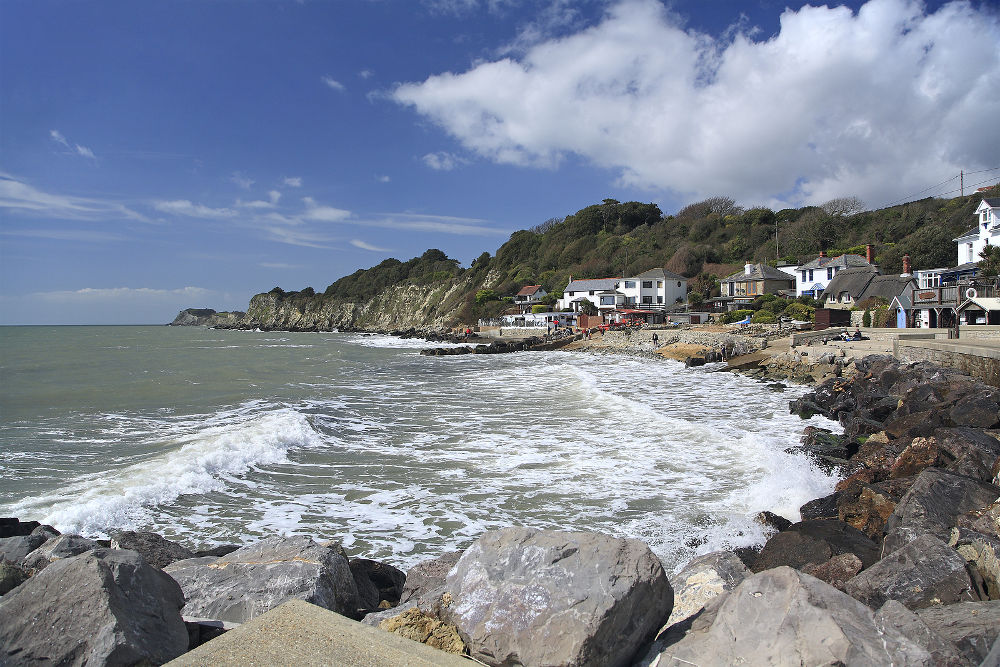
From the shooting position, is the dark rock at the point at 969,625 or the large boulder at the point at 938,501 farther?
the large boulder at the point at 938,501

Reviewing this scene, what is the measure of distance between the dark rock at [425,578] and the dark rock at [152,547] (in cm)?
288

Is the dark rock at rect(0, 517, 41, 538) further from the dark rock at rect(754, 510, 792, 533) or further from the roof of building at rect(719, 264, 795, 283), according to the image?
the roof of building at rect(719, 264, 795, 283)

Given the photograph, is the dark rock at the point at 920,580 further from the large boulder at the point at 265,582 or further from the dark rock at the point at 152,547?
the dark rock at the point at 152,547

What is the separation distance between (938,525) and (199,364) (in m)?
43.3

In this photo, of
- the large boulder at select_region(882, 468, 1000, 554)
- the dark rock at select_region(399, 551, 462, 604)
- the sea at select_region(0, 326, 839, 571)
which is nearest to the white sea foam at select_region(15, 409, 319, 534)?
the sea at select_region(0, 326, 839, 571)

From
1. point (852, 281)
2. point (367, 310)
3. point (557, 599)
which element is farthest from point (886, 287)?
point (367, 310)

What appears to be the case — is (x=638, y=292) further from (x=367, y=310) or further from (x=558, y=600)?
(x=367, y=310)

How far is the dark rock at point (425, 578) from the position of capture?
17.3 feet

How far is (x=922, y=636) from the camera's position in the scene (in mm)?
2961

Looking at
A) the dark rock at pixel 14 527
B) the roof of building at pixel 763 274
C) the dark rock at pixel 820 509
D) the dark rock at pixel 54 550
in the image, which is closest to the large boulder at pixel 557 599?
the dark rock at pixel 54 550

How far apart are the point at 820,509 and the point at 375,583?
655 centimetres

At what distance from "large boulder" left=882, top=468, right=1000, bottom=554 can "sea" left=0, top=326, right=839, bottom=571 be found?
1.77m

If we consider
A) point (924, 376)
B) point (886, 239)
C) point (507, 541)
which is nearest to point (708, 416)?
point (924, 376)

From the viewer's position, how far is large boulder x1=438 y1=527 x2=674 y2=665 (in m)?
3.15
